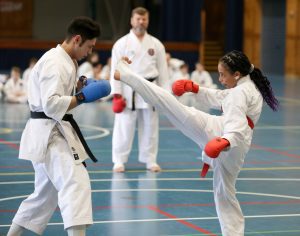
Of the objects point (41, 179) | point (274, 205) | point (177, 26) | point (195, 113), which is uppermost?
point (177, 26)

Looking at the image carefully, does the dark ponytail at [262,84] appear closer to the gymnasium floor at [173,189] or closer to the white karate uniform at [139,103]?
the gymnasium floor at [173,189]

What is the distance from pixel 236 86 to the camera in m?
6.38

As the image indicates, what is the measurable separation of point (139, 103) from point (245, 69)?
4.18m

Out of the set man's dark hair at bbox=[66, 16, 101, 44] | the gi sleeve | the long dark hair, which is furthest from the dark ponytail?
the gi sleeve

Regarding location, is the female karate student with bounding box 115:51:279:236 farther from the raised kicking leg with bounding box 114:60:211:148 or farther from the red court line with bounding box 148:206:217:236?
the red court line with bounding box 148:206:217:236

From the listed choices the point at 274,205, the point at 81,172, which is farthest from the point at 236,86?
the point at 274,205

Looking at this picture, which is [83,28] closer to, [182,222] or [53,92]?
[53,92]

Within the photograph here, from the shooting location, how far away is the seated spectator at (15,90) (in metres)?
19.2

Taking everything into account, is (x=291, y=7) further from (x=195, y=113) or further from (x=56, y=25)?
(x=195, y=113)

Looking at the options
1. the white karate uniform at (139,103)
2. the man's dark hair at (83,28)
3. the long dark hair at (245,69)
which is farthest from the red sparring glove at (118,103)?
the man's dark hair at (83,28)

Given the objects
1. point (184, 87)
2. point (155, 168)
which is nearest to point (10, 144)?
point (155, 168)

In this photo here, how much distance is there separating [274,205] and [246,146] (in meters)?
2.29

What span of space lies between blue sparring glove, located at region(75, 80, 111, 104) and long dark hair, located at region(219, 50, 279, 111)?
109 centimetres

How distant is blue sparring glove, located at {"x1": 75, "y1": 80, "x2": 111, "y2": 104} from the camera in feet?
19.4
